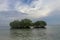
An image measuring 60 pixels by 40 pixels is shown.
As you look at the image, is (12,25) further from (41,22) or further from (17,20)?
(41,22)

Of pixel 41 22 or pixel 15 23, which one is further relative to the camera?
pixel 41 22

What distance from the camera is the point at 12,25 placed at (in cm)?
5566

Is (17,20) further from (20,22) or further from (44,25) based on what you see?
(44,25)

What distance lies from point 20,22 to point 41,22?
748 centimetres

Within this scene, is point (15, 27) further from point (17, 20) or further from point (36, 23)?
point (36, 23)

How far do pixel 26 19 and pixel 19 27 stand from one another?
139 inches

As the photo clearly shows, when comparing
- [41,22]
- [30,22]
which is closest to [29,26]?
[30,22]

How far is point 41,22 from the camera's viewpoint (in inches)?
2320

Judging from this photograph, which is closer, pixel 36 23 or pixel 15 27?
pixel 15 27

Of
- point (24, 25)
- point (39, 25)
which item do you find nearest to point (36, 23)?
point (39, 25)

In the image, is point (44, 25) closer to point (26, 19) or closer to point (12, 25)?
point (26, 19)

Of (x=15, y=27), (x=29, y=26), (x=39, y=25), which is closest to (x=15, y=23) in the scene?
(x=15, y=27)

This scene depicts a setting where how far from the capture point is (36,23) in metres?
58.8

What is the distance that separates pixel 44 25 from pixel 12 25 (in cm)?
1101
